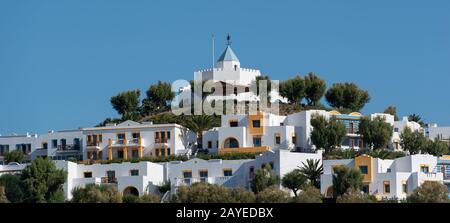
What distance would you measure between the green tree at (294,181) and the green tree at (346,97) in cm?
2032

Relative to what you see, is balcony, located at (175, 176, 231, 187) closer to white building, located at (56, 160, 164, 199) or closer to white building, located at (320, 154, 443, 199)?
white building, located at (56, 160, 164, 199)

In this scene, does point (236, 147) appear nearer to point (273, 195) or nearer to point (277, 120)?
point (277, 120)

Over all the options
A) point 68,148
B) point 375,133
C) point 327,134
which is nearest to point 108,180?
point 68,148

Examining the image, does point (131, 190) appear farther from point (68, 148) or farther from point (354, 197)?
point (354, 197)

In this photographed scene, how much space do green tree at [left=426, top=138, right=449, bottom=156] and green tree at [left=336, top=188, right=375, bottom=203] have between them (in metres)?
14.9

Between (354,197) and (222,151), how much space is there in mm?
17603

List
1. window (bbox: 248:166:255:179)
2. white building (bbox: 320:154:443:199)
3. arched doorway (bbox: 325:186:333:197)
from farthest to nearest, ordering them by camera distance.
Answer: window (bbox: 248:166:255:179) → white building (bbox: 320:154:443:199) → arched doorway (bbox: 325:186:333:197)

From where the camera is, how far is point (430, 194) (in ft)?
243

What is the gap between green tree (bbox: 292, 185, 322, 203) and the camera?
72562mm

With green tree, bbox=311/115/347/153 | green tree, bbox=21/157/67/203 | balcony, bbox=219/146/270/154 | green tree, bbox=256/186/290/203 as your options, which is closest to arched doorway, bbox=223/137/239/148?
balcony, bbox=219/146/270/154

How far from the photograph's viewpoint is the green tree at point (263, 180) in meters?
78.8
